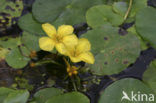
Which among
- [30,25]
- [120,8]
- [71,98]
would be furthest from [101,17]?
[71,98]

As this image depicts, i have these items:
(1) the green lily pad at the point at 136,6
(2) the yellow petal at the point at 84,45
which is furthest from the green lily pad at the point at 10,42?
(1) the green lily pad at the point at 136,6

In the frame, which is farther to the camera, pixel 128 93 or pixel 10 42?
pixel 10 42

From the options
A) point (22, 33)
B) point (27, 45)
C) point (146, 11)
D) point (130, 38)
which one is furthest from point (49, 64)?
point (146, 11)

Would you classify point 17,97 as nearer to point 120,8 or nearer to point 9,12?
point 9,12

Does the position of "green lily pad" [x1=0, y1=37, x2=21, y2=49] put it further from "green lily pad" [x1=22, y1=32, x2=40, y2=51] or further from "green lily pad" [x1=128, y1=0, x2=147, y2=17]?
"green lily pad" [x1=128, y1=0, x2=147, y2=17]

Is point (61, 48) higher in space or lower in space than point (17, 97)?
higher

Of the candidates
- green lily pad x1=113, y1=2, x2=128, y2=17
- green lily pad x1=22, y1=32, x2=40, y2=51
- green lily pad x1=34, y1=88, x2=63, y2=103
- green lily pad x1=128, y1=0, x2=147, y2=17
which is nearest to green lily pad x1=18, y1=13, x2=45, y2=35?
green lily pad x1=22, y1=32, x2=40, y2=51
